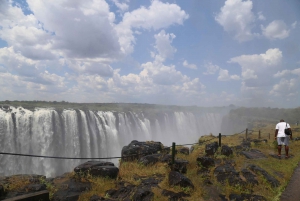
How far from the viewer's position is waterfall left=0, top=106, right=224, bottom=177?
26.5 m

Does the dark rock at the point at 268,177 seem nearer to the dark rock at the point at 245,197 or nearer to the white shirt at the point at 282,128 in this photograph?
the dark rock at the point at 245,197

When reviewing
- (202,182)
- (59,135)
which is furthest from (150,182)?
(59,135)

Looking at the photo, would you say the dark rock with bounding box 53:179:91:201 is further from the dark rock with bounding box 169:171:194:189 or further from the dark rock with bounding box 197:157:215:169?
the dark rock with bounding box 197:157:215:169

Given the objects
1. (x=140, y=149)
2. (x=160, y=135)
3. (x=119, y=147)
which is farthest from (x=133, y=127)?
(x=140, y=149)

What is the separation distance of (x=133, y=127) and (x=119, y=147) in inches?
280

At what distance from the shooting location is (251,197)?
5.95m

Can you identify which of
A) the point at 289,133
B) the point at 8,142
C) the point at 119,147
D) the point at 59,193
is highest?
the point at 289,133

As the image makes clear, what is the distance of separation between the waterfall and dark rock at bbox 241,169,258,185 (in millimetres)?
28400

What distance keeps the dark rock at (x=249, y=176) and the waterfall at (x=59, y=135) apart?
1118 inches

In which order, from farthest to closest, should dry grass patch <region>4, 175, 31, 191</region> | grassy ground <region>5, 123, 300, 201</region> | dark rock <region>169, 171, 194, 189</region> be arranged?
1. dark rock <region>169, 171, 194, 189</region>
2. grassy ground <region>5, 123, 300, 201</region>
3. dry grass patch <region>4, 175, 31, 191</region>

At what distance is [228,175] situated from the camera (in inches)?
299

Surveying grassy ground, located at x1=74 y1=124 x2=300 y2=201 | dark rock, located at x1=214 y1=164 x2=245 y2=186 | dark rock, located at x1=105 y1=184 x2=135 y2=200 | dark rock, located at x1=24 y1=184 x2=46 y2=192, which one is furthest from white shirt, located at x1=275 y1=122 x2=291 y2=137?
dark rock, located at x1=24 y1=184 x2=46 y2=192

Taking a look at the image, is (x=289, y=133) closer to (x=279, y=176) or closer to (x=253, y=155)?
(x=253, y=155)

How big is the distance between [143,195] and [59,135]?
28736mm
